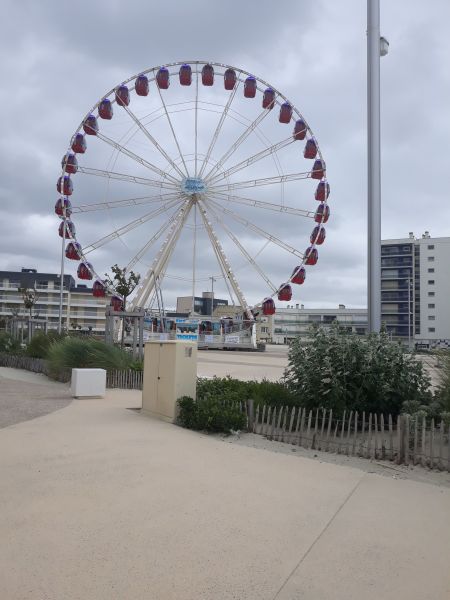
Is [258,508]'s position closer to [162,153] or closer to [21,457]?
[21,457]

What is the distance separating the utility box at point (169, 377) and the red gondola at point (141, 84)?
24.5 metres

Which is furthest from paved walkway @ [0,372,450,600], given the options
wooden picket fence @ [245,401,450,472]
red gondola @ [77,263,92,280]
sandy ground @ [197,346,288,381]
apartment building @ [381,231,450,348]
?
apartment building @ [381,231,450,348]

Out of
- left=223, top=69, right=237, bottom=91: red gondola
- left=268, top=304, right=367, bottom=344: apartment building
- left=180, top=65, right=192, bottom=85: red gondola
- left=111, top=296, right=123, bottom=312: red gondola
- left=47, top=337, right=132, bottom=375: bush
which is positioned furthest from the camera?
left=268, top=304, right=367, bottom=344: apartment building

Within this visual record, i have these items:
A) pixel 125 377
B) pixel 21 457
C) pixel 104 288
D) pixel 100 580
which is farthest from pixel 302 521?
pixel 104 288

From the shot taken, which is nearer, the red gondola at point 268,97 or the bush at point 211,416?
the bush at point 211,416

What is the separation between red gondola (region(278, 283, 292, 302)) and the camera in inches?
1377

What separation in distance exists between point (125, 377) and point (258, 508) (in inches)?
413

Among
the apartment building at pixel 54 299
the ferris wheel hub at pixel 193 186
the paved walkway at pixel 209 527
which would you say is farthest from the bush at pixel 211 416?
the apartment building at pixel 54 299

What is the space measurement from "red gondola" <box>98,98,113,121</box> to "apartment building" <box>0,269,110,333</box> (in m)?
75.5

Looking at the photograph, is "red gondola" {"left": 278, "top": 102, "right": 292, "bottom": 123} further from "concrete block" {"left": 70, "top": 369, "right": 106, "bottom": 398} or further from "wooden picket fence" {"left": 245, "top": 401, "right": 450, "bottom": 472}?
"wooden picket fence" {"left": 245, "top": 401, "right": 450, "bottom": 472}

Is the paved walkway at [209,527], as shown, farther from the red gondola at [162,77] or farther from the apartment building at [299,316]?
the apartment building at [299,316]

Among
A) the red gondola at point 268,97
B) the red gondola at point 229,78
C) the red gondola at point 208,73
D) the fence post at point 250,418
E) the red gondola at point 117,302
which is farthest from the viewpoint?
the red gondola at point 117,302

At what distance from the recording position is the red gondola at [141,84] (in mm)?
31031

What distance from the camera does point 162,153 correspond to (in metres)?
34.0
